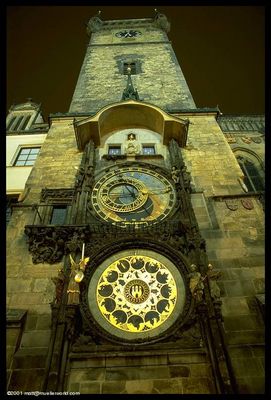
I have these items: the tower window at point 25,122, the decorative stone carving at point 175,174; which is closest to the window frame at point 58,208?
the decorative stone carving at point 175,174

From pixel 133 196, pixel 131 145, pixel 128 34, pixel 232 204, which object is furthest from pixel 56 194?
pixel 128 34

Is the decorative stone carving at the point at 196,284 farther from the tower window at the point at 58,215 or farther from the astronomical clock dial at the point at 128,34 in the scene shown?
the astronomical clock dial at the point at 128,34

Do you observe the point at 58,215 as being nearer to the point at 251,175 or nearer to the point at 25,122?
the point at 251,175

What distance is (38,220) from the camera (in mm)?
8570

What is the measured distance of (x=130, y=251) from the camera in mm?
7484

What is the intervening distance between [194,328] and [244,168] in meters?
12.4

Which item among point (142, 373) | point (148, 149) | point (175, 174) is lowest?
point (142, 373)

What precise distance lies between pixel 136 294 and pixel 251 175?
12.0m

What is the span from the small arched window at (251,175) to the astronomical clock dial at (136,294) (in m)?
9.95

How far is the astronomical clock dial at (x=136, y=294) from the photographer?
21.1 ft

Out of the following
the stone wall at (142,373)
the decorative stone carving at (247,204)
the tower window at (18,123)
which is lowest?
the stone wall at (142,373)

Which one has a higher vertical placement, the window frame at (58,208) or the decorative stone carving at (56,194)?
the decorative stone carving at (56,194)

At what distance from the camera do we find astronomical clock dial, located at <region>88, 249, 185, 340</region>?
6.42 m

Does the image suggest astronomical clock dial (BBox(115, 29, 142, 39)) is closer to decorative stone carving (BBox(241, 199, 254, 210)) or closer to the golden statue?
decorative stone carving (BBox(241, 199, 254, 210))
